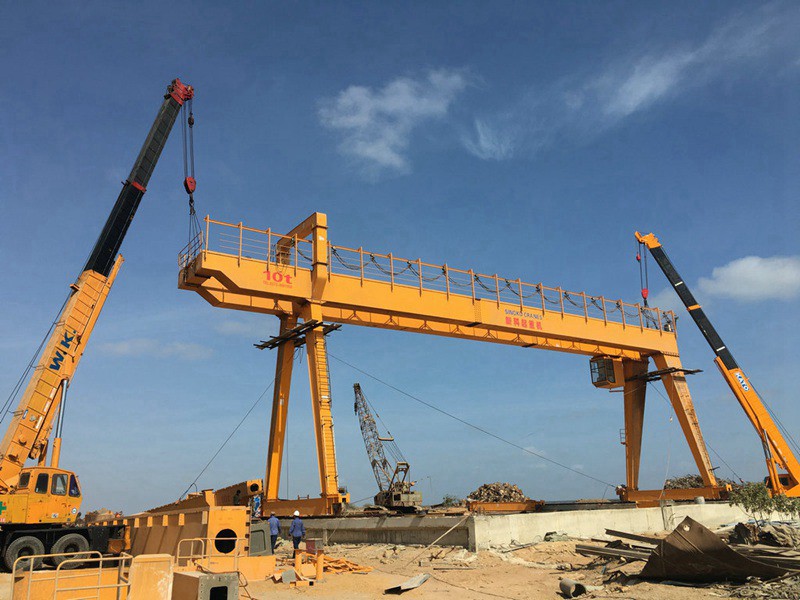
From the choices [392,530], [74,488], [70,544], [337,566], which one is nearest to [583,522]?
[392,530]

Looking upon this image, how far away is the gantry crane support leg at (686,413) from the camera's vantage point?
29812 mm

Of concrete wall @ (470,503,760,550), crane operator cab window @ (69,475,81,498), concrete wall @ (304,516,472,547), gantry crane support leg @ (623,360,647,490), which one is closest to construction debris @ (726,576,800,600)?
concrete wall @ (470,503,760,550)

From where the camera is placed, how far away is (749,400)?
30984mm

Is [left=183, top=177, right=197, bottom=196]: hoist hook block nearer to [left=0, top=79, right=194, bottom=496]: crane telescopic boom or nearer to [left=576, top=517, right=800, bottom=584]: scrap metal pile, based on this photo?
[left=0, top=79, right=194, bottom=496]: crane telescopic boom

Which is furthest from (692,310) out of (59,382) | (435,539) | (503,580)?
(59,382)

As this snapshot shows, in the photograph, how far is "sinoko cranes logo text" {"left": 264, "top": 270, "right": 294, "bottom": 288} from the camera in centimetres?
2108

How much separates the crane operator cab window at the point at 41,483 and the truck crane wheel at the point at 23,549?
1.29 m

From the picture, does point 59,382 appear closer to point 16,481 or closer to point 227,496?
point 16,481

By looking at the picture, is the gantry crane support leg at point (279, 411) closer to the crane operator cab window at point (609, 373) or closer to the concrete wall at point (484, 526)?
the concrete wall at point (484, 526)

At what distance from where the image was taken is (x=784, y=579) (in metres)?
10.7

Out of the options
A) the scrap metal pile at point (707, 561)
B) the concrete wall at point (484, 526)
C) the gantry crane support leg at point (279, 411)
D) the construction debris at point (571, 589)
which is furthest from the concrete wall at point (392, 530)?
the scrap metal pile at point (707, 561)

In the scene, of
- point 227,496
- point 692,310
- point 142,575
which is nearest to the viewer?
point 142,575

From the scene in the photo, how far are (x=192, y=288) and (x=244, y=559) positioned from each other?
9427mm

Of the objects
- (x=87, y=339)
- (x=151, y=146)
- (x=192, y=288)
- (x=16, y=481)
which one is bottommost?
(x=16, y=481)
